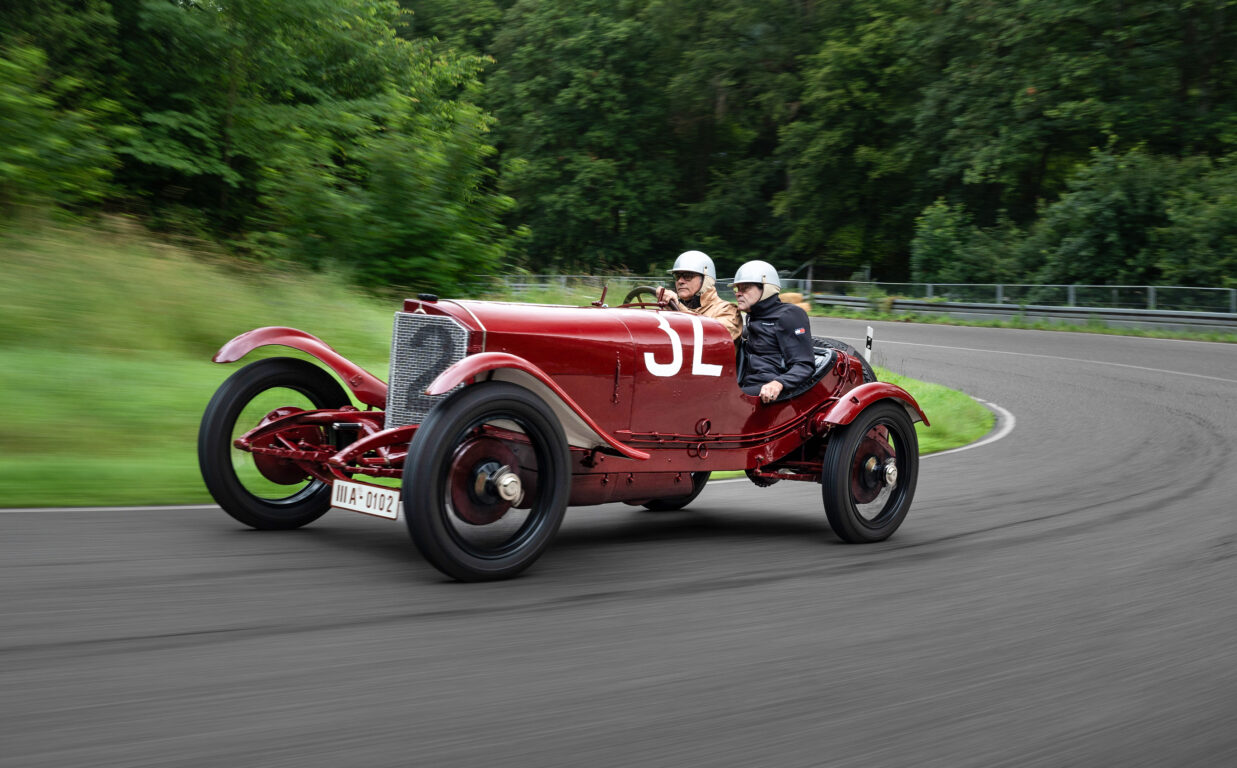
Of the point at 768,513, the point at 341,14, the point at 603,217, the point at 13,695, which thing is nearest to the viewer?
the point at 13,695

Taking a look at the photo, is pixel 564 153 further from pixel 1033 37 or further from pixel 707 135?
pixel 1033 37

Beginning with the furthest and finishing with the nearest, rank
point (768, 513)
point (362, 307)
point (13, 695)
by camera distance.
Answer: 1. point (362, 307)
2. point (768, 513)
3. point (13, 695)

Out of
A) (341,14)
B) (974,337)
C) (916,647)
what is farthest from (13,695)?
(974,337)

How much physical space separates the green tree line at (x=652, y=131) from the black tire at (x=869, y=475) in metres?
10.2

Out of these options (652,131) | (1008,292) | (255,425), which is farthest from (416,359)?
(652,131)

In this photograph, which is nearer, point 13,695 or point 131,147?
point 13,695

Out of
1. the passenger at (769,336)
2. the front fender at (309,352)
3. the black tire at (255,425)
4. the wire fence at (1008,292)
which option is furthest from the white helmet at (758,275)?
the wire fence at (1008,292)

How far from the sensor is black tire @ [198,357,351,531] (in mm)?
5699

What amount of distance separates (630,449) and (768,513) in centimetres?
224

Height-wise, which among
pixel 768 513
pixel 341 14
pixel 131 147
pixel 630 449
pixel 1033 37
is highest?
pixel 1033 37

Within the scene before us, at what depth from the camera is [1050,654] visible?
4395mm

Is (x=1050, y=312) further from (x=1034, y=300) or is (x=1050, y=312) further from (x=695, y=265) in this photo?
(x=695, y=265)

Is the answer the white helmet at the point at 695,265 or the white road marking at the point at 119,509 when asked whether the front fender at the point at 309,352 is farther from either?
the white helmet at the point at 695,265

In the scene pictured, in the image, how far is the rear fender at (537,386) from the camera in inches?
192
